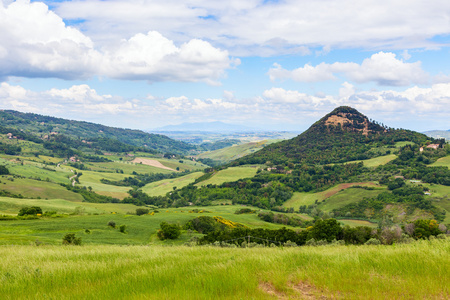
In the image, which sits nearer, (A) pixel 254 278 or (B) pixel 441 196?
(A) pixel 254 278

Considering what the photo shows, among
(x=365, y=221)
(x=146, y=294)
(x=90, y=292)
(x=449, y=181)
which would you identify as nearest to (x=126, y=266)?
(x=90, y=292)

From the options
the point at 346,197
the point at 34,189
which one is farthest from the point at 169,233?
the point at 34,189

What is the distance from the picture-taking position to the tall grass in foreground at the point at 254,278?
7301 millimetres

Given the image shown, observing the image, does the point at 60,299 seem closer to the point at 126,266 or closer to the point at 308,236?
the point at 126,266

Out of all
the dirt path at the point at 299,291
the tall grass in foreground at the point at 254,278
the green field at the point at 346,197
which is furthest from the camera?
the green field at the point at 346,197

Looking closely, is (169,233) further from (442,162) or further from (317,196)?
(442,162)

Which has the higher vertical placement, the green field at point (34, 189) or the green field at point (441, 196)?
the green field at point (441, 196)

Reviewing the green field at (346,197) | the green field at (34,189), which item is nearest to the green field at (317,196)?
the green field at (346,197)

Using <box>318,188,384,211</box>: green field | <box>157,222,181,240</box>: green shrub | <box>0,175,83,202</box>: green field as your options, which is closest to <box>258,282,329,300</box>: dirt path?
<box>157,222,181,240</box>: green shrub

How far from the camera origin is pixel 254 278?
8203mm

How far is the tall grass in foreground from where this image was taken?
287 inches

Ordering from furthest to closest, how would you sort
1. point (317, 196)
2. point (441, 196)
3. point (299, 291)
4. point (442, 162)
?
point (442, 162)
point (317, 196)
point (441, 196)
point (299, 291)

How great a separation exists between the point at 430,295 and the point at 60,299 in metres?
8.70

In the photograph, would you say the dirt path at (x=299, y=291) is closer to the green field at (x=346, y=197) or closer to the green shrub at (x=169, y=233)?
the green shrub at (x=169, y=233)
